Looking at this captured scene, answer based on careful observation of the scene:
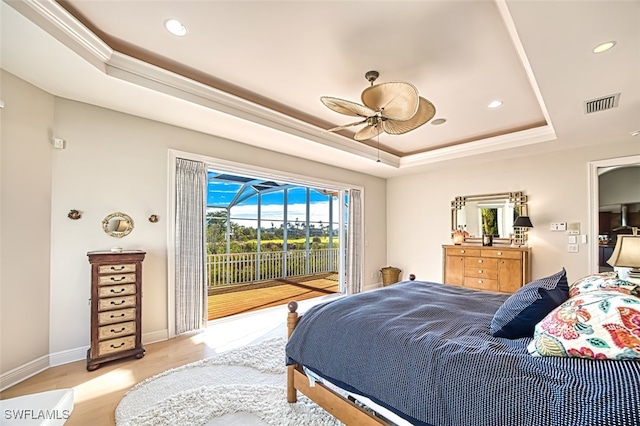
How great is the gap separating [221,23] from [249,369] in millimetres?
2947

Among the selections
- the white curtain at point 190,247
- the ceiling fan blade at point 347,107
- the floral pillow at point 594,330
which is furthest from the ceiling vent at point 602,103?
the white curtain at point 190,247

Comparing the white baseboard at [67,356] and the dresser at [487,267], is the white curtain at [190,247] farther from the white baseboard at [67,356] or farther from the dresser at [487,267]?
the dresser at [487,267]

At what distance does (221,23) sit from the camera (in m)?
2.13

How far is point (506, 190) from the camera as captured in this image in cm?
496

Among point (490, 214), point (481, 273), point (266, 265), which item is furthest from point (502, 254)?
point (266, 265)

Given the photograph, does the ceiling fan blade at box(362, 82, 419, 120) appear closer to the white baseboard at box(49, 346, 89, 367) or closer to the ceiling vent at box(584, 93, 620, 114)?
the ceiling vent at box(584, 93, 620, 114)

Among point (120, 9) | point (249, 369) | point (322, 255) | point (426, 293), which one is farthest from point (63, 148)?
point (322, 255)

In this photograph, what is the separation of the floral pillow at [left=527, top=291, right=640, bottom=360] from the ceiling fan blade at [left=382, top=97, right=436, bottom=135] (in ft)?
5.93

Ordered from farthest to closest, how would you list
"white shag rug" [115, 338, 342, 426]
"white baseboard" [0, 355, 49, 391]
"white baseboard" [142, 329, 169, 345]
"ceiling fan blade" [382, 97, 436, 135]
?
"white baseboard" [142, 329, 169, 345], "ceiling fan blade" [382, 97, 436, 135], "white baseboard" [0, 355, 49, 391], "white shag rug" [115, 338, 342, 426]

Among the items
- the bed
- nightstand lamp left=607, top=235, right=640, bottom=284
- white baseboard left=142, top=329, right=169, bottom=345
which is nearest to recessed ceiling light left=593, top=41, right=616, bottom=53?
nightstand lamp left=607, top=235, right=640, bottom=284

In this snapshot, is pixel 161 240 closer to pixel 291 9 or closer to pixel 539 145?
pixel 291 9

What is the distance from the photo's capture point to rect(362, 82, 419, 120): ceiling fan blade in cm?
219

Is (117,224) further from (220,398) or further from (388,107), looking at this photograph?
(388,107)

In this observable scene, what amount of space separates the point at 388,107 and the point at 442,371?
203 centimetres
